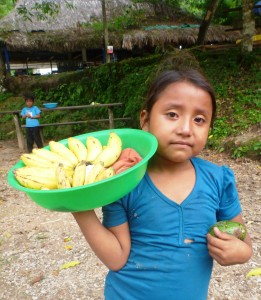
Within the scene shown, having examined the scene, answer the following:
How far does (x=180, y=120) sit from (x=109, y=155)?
257 mm


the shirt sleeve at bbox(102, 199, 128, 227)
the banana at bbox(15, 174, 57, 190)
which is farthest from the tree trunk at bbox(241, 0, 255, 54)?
the banana at bbox(15, 174, 57, 190)

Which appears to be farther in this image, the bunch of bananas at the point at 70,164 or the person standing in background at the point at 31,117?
the person standing in background at the point at 31,117

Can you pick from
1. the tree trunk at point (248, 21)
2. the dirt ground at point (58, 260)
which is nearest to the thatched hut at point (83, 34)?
the tree trunk at point (248, 21)

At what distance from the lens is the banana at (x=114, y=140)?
108 centimetres

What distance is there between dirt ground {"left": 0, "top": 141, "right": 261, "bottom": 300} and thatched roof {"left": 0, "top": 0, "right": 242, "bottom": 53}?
10.4m

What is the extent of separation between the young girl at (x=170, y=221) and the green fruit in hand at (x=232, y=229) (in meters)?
0.02

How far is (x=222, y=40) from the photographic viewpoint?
1470cm

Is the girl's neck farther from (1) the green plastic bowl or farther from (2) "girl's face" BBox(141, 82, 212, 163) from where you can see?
(1) the green plastic bowl

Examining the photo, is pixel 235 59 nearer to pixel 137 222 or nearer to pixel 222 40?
pixel 137 222

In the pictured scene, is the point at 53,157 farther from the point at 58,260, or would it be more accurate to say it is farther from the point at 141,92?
the point at 141,92

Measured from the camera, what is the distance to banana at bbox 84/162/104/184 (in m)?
0.86

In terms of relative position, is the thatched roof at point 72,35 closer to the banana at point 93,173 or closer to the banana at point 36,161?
the banana at point 36,161

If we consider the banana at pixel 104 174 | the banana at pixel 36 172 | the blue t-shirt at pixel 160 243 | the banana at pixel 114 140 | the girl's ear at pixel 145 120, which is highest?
the girl's ear at pixel 145 120

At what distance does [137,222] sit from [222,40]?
15.3 m
